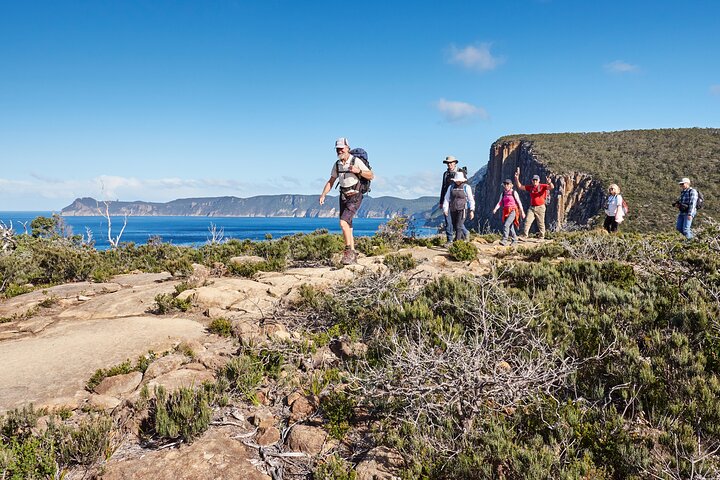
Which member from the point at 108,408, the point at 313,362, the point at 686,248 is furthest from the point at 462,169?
the point at 108,408

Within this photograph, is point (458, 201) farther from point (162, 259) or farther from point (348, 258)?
point (162, 259)

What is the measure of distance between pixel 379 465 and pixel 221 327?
2.99 m

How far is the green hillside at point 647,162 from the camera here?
38000 millimetres

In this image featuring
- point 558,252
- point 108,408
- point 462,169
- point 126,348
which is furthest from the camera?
point 462,169

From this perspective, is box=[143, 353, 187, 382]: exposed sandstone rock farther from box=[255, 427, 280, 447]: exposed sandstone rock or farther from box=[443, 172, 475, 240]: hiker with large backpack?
box=[443, 172, 475, 240]: hiker with large backpack

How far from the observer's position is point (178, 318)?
19.2ft

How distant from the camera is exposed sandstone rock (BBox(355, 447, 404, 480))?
2939mm

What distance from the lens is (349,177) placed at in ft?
24.2

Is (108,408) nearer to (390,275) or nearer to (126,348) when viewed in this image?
(126,348)

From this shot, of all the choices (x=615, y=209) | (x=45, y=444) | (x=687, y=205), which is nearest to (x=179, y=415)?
(x=45, y=444)

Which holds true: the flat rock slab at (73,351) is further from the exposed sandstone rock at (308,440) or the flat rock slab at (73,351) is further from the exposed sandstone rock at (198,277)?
the exposed sandstone rock at (308,440)

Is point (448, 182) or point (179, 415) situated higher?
point (448, 182)

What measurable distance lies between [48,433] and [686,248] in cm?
888

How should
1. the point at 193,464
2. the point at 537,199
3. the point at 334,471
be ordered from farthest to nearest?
1. the point at 537,199
2. the point at 193,464
3. the point at 334,471
